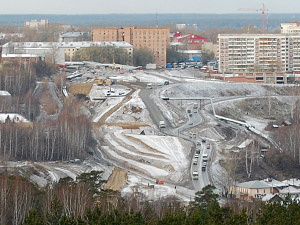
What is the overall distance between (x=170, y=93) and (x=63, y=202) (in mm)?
31718

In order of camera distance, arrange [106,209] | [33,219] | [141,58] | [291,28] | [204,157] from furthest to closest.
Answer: [291,28] < [141,58] < [204,157] < [106,209] < [33,219]

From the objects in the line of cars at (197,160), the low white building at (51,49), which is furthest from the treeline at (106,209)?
the low white building at (51,49)

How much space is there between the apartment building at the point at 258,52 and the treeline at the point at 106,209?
41.8 meters

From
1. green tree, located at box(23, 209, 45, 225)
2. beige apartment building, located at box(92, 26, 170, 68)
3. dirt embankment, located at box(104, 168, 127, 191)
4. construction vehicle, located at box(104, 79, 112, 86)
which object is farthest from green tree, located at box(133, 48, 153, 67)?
green tree, located at box(23, 209, 45, 225)

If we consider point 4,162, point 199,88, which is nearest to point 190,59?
point 199,88

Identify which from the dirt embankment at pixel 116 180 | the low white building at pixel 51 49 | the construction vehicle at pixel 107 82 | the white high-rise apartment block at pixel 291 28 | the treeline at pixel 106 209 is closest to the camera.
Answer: the treeline at pixel 106 209

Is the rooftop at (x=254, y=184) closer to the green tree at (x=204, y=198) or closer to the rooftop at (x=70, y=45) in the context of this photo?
the green tree at (x=204, y=198)

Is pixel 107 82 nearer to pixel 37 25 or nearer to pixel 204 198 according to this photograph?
pixel 204 198

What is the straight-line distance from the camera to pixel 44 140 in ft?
135

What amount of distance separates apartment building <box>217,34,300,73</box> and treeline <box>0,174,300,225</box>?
4175 cm

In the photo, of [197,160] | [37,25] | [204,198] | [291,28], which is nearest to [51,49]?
[291,28]

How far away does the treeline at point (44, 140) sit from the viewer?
132 feet

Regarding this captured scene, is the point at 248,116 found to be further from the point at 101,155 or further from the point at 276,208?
the point at 276,208

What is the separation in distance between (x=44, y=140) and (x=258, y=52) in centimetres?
3480
